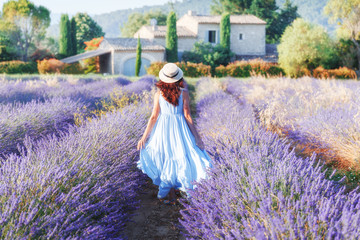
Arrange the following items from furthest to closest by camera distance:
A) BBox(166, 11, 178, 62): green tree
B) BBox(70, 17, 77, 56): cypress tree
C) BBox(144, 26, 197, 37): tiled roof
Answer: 1. BBox(70, 17, 77, 56): cypress tree
2. BBox(144, 26, 197, 37): tiled roof
3. BBox(166, 11, 178, 62): green tree

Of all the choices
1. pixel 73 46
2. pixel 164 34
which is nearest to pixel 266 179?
pixel 164 34

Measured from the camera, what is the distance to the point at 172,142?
10.9ft

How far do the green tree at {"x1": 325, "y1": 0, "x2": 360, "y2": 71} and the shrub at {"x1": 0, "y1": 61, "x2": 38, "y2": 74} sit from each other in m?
23.2

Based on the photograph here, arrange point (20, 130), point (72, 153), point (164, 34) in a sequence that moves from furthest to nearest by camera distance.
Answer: point (164, 34) < point (20, 130) < point (72, 153)

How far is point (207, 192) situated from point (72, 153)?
1.30m

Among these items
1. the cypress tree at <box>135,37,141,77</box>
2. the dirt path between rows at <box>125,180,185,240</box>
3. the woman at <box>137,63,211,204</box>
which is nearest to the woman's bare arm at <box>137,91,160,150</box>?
the woman at <box>137,63,211,204</box>

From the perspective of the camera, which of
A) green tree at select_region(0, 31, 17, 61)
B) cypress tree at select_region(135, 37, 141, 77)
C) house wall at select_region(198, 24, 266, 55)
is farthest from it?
house wall at select_region(198, 24, 266, 55)

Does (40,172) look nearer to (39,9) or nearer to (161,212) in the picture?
(161,212)

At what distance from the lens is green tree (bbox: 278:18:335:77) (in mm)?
22391

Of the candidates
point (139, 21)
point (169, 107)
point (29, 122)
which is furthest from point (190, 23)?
point (169, 107)

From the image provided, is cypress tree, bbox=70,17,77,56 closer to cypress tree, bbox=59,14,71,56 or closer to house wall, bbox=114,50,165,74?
cypress tree, bbox=59,14,71,56

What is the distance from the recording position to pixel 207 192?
2.46 metres

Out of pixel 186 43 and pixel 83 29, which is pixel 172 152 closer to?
pixel 186 43

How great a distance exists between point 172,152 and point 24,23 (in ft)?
108
